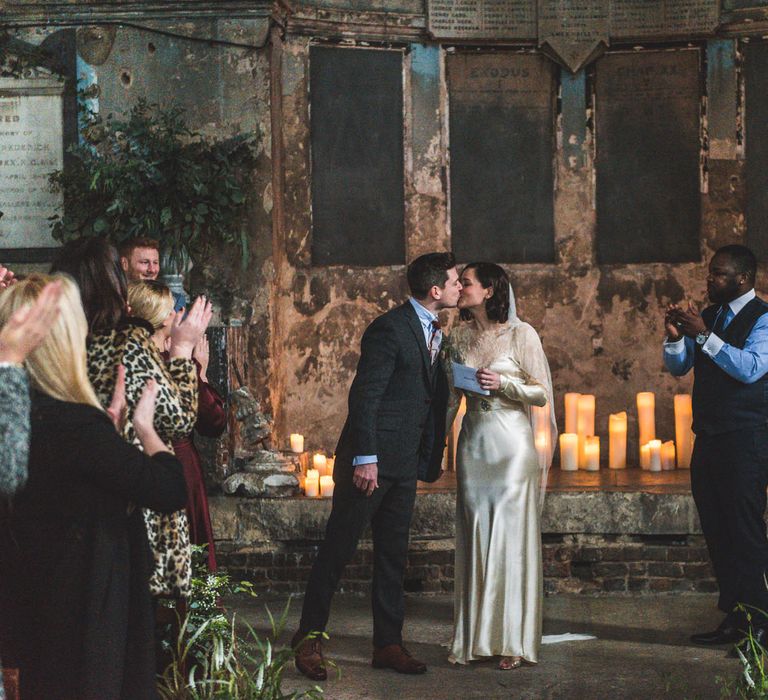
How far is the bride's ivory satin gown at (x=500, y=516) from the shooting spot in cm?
539

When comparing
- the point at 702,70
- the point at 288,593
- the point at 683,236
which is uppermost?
the point at 702,70

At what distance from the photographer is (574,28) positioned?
28.8 feet

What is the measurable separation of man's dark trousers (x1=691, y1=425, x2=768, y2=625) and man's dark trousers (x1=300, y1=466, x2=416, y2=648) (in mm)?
1414

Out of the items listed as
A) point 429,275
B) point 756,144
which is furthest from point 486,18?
point 429,275

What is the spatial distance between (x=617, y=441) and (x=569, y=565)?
1.50m

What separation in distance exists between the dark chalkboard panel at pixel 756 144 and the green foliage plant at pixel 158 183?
11.6 ft

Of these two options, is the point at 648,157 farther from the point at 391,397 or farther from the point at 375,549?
the point at 375,549

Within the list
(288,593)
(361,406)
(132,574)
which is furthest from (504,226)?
(132,574)

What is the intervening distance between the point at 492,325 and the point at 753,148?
396 centimetres

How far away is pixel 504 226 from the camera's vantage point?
8.91 metres

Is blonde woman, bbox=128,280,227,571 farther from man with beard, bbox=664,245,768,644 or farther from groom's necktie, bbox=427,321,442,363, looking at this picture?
man with beard, bbox=664,245,768,644

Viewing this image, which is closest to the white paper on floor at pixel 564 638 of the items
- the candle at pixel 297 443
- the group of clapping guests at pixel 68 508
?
the candle at pixel 297 443

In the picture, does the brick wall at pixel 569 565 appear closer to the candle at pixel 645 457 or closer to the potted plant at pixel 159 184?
the candle at pixel 645 457

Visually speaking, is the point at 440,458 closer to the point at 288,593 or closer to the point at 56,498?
the point at 288,593
